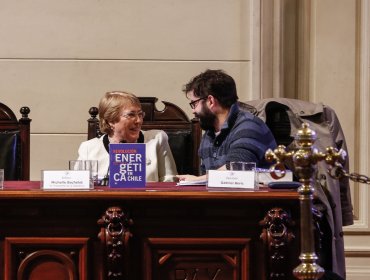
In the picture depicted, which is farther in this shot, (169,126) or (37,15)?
(37,15)

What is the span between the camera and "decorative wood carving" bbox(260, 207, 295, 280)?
254 cm

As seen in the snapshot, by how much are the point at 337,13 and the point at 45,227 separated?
8.61 ft

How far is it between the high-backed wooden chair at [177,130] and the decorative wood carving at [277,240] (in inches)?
56.4

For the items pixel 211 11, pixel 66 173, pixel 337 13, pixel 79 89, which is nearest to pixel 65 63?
pixel 79 89

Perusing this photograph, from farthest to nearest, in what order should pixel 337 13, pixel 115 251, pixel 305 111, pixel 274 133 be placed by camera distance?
pixel 337 13 → pixel 274 133 → pixel 305 111 → pixel 115 251

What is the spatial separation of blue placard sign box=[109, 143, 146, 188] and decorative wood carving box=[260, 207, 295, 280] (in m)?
0.50

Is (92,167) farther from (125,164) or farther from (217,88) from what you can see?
(217,88)

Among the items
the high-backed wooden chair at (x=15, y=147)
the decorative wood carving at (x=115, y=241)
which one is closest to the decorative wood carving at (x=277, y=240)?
the decorative wood carving at (x=115, y=241)

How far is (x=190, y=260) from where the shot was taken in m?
2.59

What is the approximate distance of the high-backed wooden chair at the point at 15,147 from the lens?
12.5 ft

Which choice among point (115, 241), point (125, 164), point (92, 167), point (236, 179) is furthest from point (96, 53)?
point (115, 241)

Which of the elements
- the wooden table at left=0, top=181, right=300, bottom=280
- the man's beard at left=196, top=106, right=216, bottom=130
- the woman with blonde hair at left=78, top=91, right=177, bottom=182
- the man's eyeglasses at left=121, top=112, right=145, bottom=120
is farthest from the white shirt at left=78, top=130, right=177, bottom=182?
the wooden table at left=0, top=181, right=300, bottom=280

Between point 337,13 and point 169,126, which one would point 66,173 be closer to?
point 169,126

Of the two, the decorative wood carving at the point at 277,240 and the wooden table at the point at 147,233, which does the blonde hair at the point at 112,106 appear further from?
the decorative wood carving at the point at 277,240
